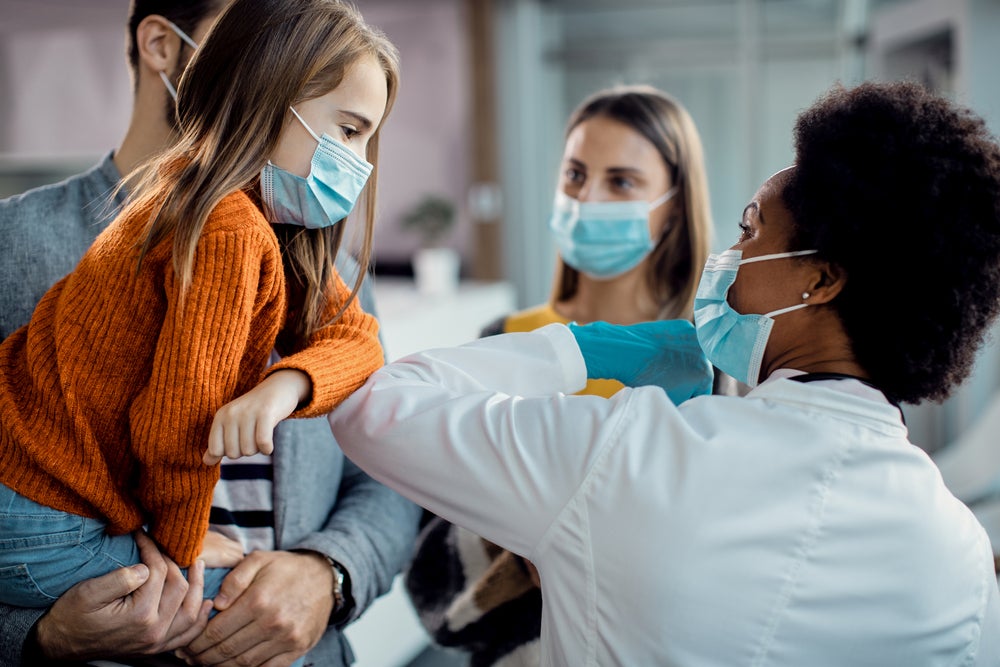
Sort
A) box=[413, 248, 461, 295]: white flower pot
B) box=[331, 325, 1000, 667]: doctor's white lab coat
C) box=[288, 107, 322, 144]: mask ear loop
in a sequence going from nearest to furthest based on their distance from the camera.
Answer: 1. box=[331, 325, 1000, 667]: doctor's white lab coat
2. box=[288, 107, 322, 144]: mask ear loop
3. box=[413, 248, 461, 295]: white flower pot

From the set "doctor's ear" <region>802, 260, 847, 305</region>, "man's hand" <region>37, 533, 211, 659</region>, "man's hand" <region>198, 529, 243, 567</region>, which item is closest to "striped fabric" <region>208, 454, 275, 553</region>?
"man's hand" <region>198, 529, 243, 567</region>

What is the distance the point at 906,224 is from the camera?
0.89 meters

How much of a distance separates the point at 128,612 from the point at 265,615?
17cm

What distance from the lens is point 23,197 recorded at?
3.92 feet

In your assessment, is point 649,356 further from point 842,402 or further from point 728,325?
point 842,402

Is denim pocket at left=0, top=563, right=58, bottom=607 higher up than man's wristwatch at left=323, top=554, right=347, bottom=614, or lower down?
higher up

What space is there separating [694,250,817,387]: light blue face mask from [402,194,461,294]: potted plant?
3529 mm

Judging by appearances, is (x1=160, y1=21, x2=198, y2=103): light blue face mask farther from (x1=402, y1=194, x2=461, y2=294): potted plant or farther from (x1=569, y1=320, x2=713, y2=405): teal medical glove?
(x1=402, y1=194, x2=461, y2=294): potted plant

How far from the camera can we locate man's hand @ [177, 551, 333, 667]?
3.73 feet

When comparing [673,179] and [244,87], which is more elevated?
[244,87]

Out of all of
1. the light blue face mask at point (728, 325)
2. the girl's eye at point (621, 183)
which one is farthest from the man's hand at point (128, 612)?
the girl's eye at point (621, 183)

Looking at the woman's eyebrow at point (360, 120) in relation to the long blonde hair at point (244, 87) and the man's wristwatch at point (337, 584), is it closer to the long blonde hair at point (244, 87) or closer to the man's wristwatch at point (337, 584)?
the long blonde hair at point (244, 87)

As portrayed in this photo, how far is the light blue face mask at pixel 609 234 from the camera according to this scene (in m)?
1.75

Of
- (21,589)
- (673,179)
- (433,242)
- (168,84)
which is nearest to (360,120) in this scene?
(168,84)
